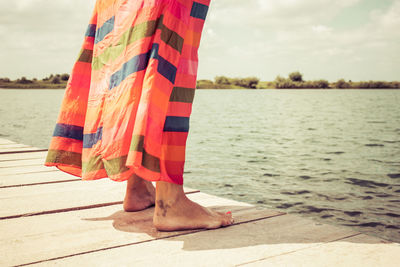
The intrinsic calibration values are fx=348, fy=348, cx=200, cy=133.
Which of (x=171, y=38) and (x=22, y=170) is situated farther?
(x=22, y=170)

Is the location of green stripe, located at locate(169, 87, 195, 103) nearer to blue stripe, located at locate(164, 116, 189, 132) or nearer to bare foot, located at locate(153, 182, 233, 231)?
blue stripe, located at locate(164, 116, 189, 132)

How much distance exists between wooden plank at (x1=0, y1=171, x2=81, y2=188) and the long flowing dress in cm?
74

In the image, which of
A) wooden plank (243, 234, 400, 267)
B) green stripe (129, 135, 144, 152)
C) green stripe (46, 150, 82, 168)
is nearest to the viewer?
wooden plank (243, 234, 400, 267)

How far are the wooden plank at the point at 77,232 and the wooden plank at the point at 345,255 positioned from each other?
1.19 feet

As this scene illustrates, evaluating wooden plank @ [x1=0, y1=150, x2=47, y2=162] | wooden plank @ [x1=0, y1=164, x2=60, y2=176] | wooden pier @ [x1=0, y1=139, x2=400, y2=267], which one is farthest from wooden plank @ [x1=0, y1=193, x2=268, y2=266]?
wooden plank @ [x1=0, y1=150, x2=47, y2=162]

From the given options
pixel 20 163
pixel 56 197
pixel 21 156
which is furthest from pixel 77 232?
pixel 21 156

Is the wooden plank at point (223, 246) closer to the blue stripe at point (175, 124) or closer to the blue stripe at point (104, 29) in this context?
the blue stripe at point (175, 124)

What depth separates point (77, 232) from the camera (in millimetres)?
1315

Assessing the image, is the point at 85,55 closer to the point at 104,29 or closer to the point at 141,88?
the point at 104,29

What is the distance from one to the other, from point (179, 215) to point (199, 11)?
2.61 feet

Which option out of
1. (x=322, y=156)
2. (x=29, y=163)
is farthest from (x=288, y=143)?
(x=29, y=163)

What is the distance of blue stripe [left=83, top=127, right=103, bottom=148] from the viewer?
1.32 m

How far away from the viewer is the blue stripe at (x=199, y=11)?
52.6 inches

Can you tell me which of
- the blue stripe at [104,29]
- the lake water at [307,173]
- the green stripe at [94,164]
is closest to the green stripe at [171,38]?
the blue stripe at [104,29]
